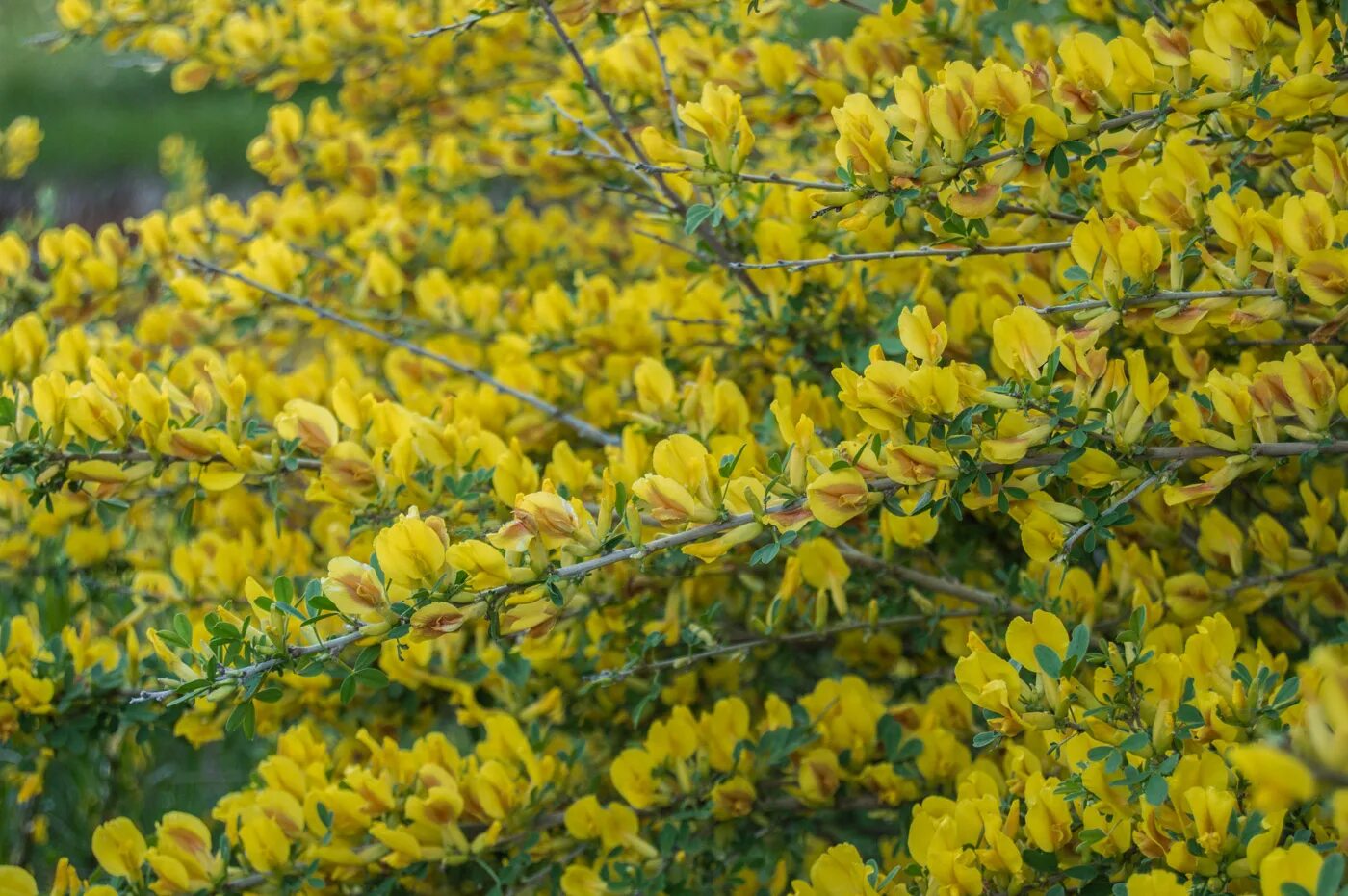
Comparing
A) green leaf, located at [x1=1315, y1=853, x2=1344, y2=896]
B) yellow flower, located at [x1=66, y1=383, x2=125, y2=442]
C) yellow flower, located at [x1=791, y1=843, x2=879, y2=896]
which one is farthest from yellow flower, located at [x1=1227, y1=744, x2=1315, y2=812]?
yellow flower, located at [x1=66, y1=383, x2=125, y2=442]

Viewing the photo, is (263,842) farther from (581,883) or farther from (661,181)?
(661,181)

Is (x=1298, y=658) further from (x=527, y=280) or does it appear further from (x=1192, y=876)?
(x=527, y=280)

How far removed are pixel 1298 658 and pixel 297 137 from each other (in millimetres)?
1845

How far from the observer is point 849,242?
1557mm

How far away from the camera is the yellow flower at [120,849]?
128 centimetres

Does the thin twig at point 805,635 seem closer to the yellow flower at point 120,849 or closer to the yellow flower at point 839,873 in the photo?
the yellow flower at point 839,873

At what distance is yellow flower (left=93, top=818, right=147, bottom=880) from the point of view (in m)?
1.28

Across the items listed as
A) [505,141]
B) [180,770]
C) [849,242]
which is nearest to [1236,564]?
[849,242]

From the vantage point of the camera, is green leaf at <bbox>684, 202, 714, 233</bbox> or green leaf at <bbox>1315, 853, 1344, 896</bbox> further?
green leaf at <bbox>684, 202, 714, 233</bbox>

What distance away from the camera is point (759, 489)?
1.04 m

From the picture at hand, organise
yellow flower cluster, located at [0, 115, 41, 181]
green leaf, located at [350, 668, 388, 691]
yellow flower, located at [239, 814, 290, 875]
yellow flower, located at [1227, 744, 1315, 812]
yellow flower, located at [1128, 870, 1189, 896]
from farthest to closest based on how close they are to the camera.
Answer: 1. yellow flower cluster, located at [0, 115, 41, 181]
2. yellow flower, located at [239, 814, 290, 875]
3. green leaf, located at [350, 668, 388, 691]
4. yellow flower, located at [1128, 870, 1189, 896]
5. yellow flower, located at [1227, 744, 1315, 812]

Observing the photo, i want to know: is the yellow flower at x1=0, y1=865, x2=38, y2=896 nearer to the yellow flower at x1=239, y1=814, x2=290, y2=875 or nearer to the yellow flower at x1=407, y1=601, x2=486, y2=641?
the yellow flower at x1=239, y1=814, x2=290, y2=875

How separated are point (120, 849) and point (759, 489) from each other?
0.78 meters

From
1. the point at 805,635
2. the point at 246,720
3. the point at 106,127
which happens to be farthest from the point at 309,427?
the point at 106,127
